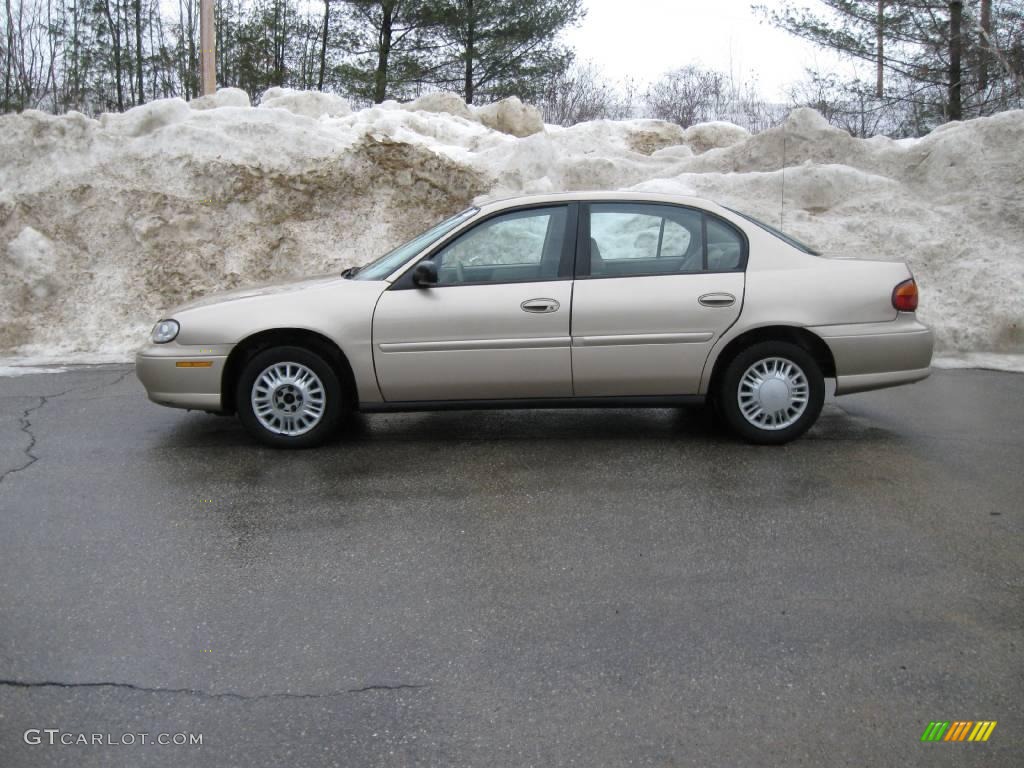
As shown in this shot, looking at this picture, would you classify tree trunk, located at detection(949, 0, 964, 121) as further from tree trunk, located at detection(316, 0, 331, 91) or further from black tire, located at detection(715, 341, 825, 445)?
black tire, located at detection(715, 341, 825, 445)

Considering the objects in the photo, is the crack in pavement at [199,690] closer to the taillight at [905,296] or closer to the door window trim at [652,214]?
the door window trim at [652,214]

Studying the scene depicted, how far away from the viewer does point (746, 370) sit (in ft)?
19.2

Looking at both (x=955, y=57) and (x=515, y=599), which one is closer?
(x=515, y=599)

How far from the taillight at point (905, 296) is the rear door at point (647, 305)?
3.19ft

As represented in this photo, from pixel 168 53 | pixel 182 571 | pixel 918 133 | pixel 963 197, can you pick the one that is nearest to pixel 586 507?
pixel 182 571

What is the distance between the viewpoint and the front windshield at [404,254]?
605 cm


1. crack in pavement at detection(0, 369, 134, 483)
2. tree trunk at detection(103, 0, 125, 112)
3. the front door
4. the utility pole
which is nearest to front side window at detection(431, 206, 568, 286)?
the front door

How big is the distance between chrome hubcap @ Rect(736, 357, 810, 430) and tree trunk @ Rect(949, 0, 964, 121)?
14.1m

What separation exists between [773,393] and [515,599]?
9.03ft

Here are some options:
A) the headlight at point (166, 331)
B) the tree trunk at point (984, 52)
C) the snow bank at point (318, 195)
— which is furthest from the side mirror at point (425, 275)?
the tree trunk at point (984, 52)

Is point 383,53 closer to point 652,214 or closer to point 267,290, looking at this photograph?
point 267,290

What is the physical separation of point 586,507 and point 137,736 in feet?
8.34

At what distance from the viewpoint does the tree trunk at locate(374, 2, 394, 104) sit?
22.5 metres

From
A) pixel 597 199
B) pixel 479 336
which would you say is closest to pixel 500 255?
pixel 479 336
